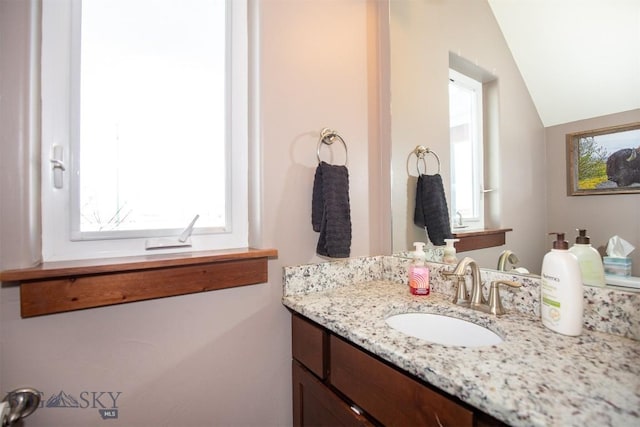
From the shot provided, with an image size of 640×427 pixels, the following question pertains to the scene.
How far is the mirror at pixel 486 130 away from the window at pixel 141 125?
2.22 ft

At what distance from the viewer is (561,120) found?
82 centimetres

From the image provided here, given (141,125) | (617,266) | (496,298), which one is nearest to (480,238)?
(496,298)

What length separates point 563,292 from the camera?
68 cm

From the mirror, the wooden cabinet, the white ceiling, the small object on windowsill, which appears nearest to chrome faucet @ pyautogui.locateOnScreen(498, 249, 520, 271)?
the mirror

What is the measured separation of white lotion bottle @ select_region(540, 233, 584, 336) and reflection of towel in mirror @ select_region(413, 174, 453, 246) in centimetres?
44

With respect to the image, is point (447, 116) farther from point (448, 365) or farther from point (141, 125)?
point (141, 125)

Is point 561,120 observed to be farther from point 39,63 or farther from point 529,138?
point 39,63

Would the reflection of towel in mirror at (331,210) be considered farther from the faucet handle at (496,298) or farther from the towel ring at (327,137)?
the faucet handle at (496,298)

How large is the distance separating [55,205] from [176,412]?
71 cm

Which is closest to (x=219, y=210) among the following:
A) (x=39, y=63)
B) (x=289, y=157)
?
(x=289, y=157)

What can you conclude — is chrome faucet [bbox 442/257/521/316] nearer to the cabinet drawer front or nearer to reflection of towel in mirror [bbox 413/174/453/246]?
reflection of towel in mirror [bbox 413/174/453/246]

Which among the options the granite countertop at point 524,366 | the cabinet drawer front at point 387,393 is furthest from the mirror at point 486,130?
the cabinet drawer front at point 387,393

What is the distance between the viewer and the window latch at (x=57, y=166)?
0.79 m

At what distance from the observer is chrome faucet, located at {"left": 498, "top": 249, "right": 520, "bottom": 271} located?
2.92 feet
